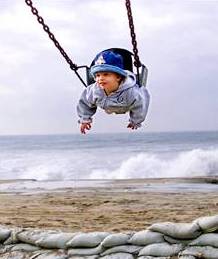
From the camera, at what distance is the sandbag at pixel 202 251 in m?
9.33

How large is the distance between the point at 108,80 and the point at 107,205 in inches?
475

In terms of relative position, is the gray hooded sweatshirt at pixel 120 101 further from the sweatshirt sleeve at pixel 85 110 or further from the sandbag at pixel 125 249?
the sandbag at pixel 125 249

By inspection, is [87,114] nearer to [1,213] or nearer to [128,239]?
[128,239]

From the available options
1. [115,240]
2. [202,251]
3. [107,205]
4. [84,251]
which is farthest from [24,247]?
[107,205]

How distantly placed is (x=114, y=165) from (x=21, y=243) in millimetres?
28820

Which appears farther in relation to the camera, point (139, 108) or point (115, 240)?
point (115, 240)

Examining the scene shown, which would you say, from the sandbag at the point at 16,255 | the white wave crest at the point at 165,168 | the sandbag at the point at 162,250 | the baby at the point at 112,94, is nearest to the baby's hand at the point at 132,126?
the baby at the point at 112,94

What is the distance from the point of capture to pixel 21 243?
10758mm

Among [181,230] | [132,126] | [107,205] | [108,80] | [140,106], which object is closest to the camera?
[108,80]

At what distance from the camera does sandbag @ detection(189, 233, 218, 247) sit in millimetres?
9406

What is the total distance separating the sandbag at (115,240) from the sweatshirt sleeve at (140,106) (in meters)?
4.72

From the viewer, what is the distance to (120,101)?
5168mm

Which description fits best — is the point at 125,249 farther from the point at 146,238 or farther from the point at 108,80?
the point at 108,80

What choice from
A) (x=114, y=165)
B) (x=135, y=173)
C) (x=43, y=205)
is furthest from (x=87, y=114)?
(x=114, y=165)
